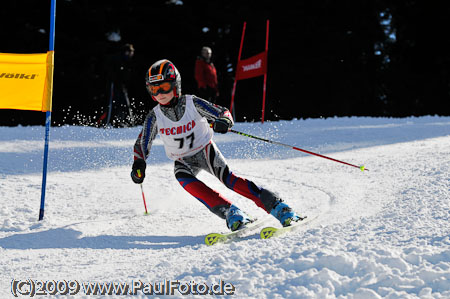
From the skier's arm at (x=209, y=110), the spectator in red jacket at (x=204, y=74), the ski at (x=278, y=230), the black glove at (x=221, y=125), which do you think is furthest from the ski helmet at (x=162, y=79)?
the spectator in red jacket at (x=204, y=74)

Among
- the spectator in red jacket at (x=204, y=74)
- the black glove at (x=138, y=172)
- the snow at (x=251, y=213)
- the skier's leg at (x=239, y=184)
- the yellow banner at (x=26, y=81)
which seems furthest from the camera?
the spectator in red jacket at (x=204, y=74)

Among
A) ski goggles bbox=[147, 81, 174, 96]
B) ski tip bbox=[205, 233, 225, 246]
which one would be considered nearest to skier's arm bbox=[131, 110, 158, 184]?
ski goggles bbox=[147, 81, 174, 96]

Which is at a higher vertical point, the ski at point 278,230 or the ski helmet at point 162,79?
the ski helmet at point 162,79

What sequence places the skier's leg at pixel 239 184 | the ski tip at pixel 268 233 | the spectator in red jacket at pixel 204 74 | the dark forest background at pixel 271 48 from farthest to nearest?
the dark forest background at pixel 271 48, the spectator in red jacket at pixel 204 74, the skier's leg at pixel 239 184, the ski tip at pixel 268 233

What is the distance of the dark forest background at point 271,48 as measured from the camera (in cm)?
1761

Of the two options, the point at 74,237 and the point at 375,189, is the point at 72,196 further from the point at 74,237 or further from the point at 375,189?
the point at 375,189

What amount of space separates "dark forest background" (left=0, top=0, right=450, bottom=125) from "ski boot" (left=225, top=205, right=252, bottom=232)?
45.2 ft

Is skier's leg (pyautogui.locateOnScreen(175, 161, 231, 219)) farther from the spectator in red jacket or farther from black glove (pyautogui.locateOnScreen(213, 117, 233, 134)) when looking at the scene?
→ the spectator in red jacket

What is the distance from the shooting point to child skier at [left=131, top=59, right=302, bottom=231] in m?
4.07

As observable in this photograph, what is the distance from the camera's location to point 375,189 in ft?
16.6

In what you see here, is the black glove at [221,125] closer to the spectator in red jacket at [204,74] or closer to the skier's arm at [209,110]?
the skier's arm at [209,110]

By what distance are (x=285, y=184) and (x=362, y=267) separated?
3204 millimetres

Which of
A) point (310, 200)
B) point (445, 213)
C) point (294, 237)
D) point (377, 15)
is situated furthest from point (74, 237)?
point (377, 15)

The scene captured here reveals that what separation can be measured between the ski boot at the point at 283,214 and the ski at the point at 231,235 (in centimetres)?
16
